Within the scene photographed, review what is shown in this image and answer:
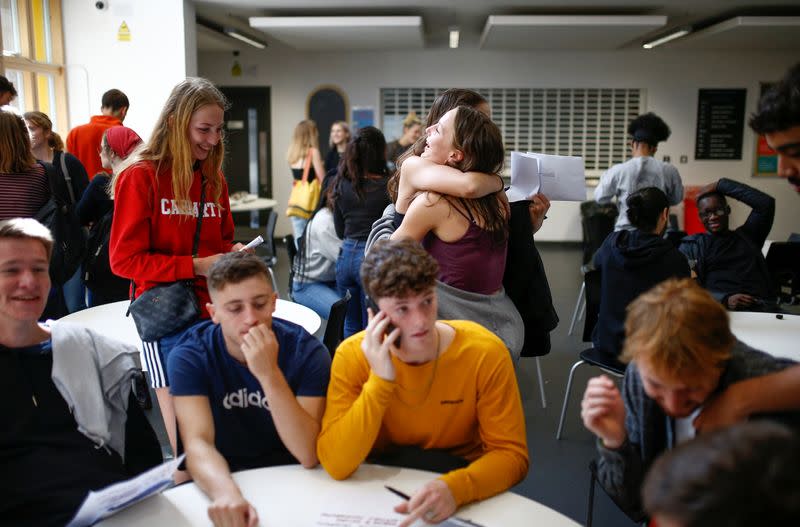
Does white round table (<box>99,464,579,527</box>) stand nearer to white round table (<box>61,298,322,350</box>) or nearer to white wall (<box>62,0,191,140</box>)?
white round table (<box>61,298,322,350</box>)

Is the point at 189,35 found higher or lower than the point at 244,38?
lower

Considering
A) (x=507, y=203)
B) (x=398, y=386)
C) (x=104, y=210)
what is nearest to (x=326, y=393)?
(x=398, y=386)

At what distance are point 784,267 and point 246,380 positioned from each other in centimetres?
403

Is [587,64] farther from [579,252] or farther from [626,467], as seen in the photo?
[626,467]

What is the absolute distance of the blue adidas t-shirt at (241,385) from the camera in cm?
161

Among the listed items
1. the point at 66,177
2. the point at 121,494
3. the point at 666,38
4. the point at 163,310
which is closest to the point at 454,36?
the point at 666,38

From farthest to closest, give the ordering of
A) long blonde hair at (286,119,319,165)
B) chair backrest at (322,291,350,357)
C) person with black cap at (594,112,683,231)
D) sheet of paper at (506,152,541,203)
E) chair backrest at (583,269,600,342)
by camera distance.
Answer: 1. long blonde hair at (286,119,319,165)
2. person with black cap at (594,112,683,231)
3. chair backrest at (583,269,600,342)
4. chair backrest at (322,291,350,357)
5. sheet of paper at (506,152,541,203)

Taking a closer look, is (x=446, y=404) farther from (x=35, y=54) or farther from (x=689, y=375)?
(x=35, y=54)

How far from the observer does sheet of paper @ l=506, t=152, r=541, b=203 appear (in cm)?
246

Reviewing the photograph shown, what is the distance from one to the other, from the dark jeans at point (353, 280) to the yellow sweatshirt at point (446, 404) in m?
1.96

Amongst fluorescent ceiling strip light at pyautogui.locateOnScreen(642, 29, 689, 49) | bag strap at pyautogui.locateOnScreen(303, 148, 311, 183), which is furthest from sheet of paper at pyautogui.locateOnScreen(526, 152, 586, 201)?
fluorescent ceiling strip light at pyautogui.locateOnScreen(642, 29, 689, 49)

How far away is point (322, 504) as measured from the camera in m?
1.38

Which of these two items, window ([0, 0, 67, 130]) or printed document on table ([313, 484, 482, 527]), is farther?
window ([0, 0, 67, 130])

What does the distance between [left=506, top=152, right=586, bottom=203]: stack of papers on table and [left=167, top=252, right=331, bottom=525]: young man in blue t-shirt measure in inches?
43.8
